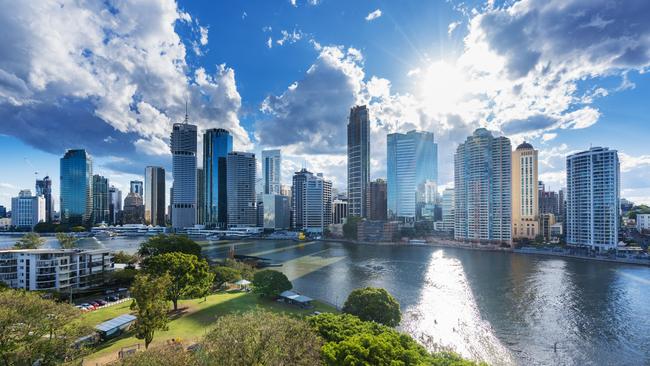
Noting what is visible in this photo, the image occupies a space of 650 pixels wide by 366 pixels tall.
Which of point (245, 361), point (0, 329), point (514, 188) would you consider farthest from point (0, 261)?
point (514, 188)

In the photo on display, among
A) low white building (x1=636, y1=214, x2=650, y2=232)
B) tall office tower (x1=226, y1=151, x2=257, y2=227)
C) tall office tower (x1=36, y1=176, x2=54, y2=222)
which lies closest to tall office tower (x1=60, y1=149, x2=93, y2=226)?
tall office tower (x1=36, y1=176, x2=54, y2=222)

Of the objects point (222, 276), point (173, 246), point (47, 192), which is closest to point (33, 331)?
point (222, 276)

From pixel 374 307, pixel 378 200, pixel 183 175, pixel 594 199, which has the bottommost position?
pixel 374 307

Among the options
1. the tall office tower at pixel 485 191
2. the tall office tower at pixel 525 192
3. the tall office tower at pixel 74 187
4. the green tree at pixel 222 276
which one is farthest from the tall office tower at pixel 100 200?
the tall office tower at pixel 525 192

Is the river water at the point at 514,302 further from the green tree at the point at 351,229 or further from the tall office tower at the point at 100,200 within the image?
the tall office tower at the point at 100,200

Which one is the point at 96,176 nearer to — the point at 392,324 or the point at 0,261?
the point at 0,261

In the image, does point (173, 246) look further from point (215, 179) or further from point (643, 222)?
point (215, 179)
